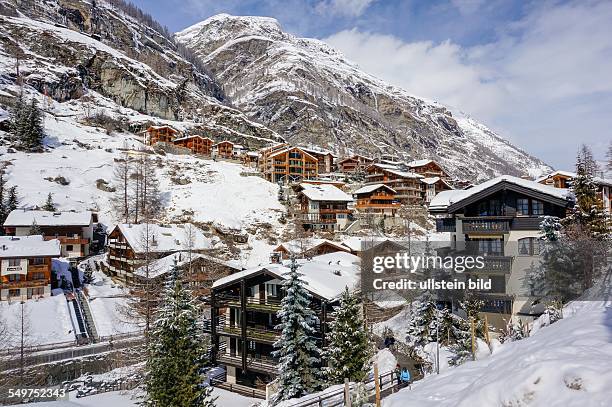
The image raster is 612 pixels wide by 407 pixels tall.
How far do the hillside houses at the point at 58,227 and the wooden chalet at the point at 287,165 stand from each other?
42.6 meters

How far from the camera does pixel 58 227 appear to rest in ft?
159

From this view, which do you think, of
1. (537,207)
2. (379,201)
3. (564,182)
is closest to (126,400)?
(537,207)

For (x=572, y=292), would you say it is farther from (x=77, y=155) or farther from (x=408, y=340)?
(x=77, y=155)

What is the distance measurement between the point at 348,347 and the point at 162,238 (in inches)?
1333

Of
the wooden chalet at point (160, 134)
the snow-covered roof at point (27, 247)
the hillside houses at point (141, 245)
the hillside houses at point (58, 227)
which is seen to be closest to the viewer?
the snow-covered roof at point (27, 247)

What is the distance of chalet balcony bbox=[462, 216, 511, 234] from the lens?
25.8 metres

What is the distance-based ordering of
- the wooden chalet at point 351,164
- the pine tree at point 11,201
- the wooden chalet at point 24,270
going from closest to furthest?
the wooden chalet at point 24,270 < the pine tree at point 11,201 < the wooden chalet at point 351,164

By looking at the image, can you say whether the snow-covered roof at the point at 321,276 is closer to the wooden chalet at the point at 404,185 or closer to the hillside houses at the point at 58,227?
the hillside houses at the point at 58,227

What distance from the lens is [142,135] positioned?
99.4m

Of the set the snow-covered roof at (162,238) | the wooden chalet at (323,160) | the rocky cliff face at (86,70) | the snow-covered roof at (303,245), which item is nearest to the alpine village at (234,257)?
the snow-covered roof at (162,238)

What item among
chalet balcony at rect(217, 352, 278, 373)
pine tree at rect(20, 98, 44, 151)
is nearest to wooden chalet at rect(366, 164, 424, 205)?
chalet balcony at rect(217, 352, 278, 373)

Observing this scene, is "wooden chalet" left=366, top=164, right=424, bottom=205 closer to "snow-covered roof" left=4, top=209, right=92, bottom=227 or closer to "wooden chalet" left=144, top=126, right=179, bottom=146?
"snow-covered roof" left=4, top=209, right=92, bottom=227

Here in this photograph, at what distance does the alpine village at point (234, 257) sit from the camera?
19.2 m

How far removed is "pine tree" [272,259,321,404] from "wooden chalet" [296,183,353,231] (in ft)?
142
